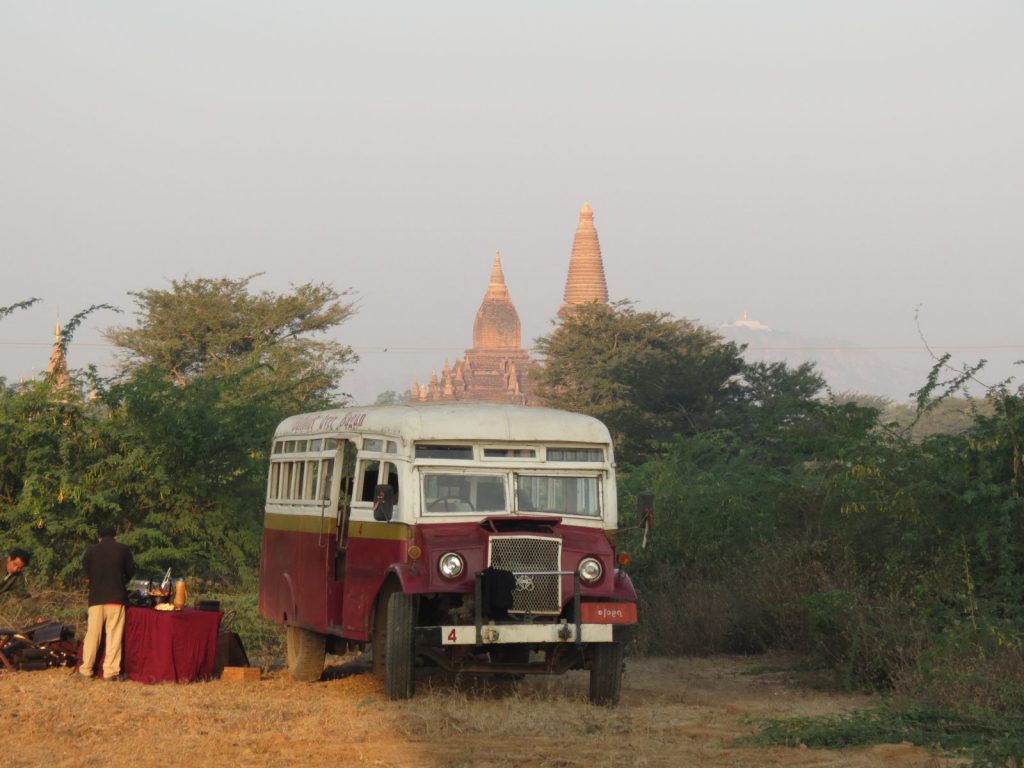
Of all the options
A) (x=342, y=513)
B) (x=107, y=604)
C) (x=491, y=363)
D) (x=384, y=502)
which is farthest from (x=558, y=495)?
(x=491, y=363)

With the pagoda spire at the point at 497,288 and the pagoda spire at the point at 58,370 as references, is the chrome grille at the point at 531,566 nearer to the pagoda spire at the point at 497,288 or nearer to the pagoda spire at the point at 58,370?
the pagoda spire at the point at 58,370

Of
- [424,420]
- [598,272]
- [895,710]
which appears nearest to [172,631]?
[424,420]

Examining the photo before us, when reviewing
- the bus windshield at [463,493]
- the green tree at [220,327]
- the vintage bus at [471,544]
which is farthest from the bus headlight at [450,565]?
the green tree at [220,327]

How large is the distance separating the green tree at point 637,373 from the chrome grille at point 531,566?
3977 centimetres

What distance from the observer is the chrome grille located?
12406 mm

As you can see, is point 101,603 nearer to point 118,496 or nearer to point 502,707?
point 502,707

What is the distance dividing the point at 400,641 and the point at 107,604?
3353 millimetres

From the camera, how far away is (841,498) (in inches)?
722

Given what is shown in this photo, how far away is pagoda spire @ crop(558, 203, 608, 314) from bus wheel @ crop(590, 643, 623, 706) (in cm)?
11712

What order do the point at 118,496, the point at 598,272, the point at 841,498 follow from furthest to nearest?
the point at 598,272
the point at 118,496
the point at 841,498

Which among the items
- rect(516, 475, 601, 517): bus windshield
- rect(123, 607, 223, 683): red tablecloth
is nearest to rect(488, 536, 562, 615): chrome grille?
rect(516, 475, 601, 517): bus windshield

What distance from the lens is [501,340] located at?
445 feet

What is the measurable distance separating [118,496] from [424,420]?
9575 millimetres

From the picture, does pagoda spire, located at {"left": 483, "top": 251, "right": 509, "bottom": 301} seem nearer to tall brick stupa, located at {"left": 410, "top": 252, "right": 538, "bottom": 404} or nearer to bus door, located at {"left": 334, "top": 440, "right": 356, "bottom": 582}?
tall brick stupa, located at {"left": 410, "top": 252, "right": 538, "bottom": 404}
